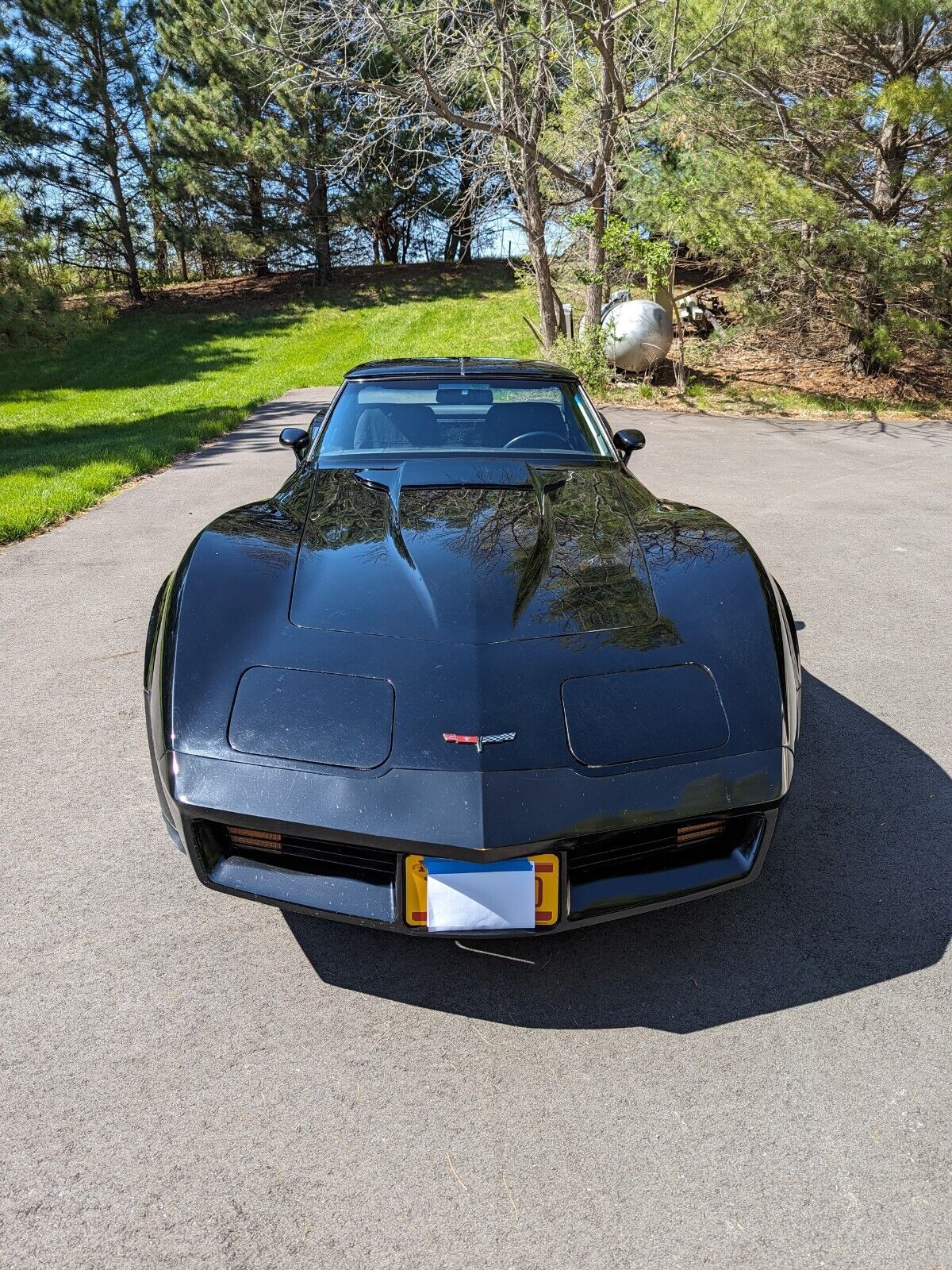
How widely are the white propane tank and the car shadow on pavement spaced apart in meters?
10.9

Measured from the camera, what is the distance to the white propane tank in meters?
12.5

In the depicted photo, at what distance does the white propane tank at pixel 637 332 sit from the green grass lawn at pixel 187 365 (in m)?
5.15

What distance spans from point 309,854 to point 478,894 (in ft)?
1.30

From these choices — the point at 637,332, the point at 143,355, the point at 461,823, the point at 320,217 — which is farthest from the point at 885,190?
the point at 320,217

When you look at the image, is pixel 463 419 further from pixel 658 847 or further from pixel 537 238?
pixel 537 238

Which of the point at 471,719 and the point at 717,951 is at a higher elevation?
the point at 471,719

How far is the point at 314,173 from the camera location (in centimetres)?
2303

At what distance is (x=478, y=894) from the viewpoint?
186cm

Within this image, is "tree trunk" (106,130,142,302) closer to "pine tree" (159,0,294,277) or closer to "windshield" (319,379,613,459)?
"pine tree" (159,0,294,277)

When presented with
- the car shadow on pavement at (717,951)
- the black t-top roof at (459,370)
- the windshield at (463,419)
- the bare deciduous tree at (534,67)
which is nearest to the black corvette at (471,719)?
the car shadow on pavement at (717,951)

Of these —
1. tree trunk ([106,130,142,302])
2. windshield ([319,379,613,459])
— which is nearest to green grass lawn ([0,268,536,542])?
tree trunk ([106,130,142,302])

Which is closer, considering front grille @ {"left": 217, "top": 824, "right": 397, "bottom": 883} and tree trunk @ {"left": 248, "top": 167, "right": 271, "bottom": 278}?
front grille @ {"left": 217, "top": 824, "right": 397, "bottom": 883}

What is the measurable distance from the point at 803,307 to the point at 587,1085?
13.0m

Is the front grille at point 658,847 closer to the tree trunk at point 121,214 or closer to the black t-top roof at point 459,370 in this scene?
the black t-top roof at point 459,370
